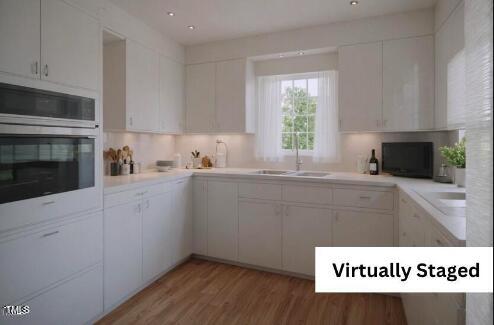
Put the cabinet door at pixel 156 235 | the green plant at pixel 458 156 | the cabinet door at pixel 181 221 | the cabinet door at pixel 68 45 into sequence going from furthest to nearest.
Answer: the cabinet door at pixel 181 221 < the cabinet door at pixel 156 235 < the green plant at pixel 458 156 < the cabinet door at pixel 68 45

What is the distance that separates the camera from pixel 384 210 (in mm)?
2572

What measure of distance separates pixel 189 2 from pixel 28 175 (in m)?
1.95

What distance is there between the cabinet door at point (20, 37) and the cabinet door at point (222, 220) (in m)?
1.94

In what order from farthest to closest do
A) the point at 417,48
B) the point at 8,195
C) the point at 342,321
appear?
the point at 417,48 < the point at 342,321 < the point at 8,195

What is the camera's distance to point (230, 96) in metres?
3.59

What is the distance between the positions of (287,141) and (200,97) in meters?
1.25

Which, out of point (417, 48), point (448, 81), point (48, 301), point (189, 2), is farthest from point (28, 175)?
point (417, 48)

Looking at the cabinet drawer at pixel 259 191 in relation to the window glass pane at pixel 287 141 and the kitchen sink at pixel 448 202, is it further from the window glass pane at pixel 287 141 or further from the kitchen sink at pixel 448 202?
the kitchen sink at pixel 448 202

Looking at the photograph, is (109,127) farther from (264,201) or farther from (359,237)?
(359,237)

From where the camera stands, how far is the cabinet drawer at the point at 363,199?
256cm

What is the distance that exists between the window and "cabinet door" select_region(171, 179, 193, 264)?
1366mm

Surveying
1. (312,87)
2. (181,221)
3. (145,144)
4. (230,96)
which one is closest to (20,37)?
(145,144)

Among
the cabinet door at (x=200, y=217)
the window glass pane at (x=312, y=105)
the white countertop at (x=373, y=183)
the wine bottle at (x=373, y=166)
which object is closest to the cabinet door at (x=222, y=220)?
the cabinet door at (x=200, y=217)

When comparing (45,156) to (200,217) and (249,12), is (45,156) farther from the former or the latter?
(249,12)
